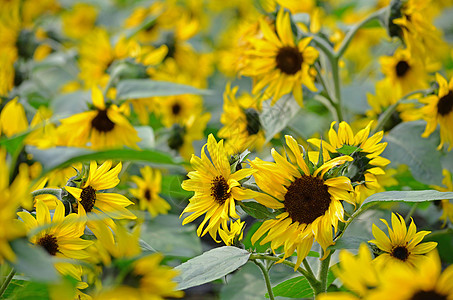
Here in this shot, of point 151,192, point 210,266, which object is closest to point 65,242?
point 210,266

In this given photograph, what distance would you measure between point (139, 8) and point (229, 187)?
5.11 ft

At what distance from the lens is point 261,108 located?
1.08 meters

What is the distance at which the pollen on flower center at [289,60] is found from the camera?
1.01 metres

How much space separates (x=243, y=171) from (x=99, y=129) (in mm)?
478

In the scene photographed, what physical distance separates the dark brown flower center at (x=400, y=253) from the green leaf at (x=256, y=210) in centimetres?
17

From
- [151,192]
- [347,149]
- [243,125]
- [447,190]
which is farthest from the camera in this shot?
[151,192]

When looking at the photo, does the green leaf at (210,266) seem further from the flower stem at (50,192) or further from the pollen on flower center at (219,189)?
the flower stem at (50,192)

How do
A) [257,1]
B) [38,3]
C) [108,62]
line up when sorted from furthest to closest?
[38,3] < [108,62] < [257,1]

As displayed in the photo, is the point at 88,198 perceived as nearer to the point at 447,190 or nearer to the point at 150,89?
the point at 150,89

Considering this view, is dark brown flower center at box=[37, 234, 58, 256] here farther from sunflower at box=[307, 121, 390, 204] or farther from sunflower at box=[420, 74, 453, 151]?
sunflower at box=[420, 74, 453, 151]

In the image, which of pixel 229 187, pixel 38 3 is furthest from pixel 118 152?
pixel 38 3

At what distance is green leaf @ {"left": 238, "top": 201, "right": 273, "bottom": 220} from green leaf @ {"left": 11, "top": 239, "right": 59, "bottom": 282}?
0.33 m

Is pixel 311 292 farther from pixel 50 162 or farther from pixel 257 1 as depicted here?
pixel 257 1

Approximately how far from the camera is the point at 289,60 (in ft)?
3.35
